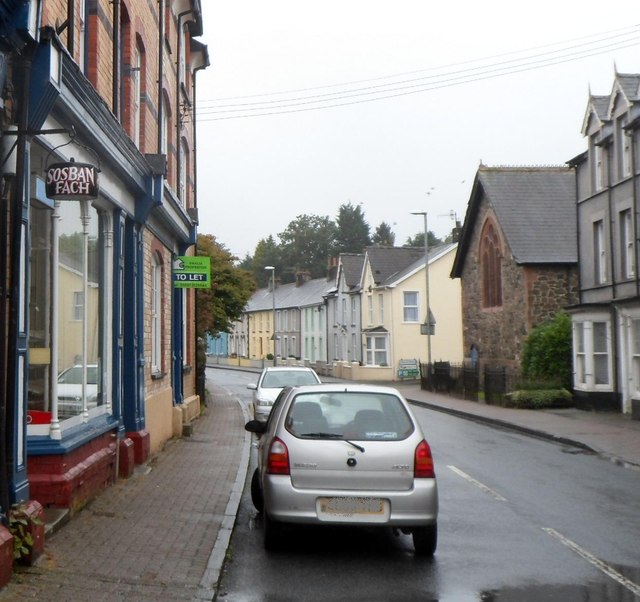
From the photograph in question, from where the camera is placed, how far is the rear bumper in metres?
7.51

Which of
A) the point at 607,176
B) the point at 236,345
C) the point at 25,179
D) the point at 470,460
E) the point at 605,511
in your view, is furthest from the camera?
the point at 236,345

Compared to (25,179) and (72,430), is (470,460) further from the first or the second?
(25,179)

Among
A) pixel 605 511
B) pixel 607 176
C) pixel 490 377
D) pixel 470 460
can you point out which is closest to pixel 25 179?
pixel 605 511

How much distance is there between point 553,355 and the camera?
30234 mm

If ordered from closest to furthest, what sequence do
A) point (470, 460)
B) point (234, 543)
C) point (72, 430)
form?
point (234, 543) → point (72, 430) → point (470, 460)

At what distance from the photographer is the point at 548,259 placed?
35188 mm

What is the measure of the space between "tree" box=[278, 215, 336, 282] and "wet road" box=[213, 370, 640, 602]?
108065 millimetres

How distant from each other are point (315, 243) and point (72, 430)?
112928 mm

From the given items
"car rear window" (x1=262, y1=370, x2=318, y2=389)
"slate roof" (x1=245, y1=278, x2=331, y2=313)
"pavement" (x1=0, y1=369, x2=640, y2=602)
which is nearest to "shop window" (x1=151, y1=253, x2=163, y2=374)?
"pavement" (x1=0, y1=369, x2=640, y2=602)

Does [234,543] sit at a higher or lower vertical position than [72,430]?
lower

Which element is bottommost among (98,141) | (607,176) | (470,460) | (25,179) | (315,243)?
(470,460)

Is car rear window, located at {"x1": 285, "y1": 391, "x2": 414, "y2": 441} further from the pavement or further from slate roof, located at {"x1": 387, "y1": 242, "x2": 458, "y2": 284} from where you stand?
slate roof, located at {"x1": 387, "y1": 242, "x2": 458, "y2": 284}

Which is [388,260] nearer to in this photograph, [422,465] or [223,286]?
[223,286]

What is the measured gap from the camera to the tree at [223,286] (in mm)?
30941
